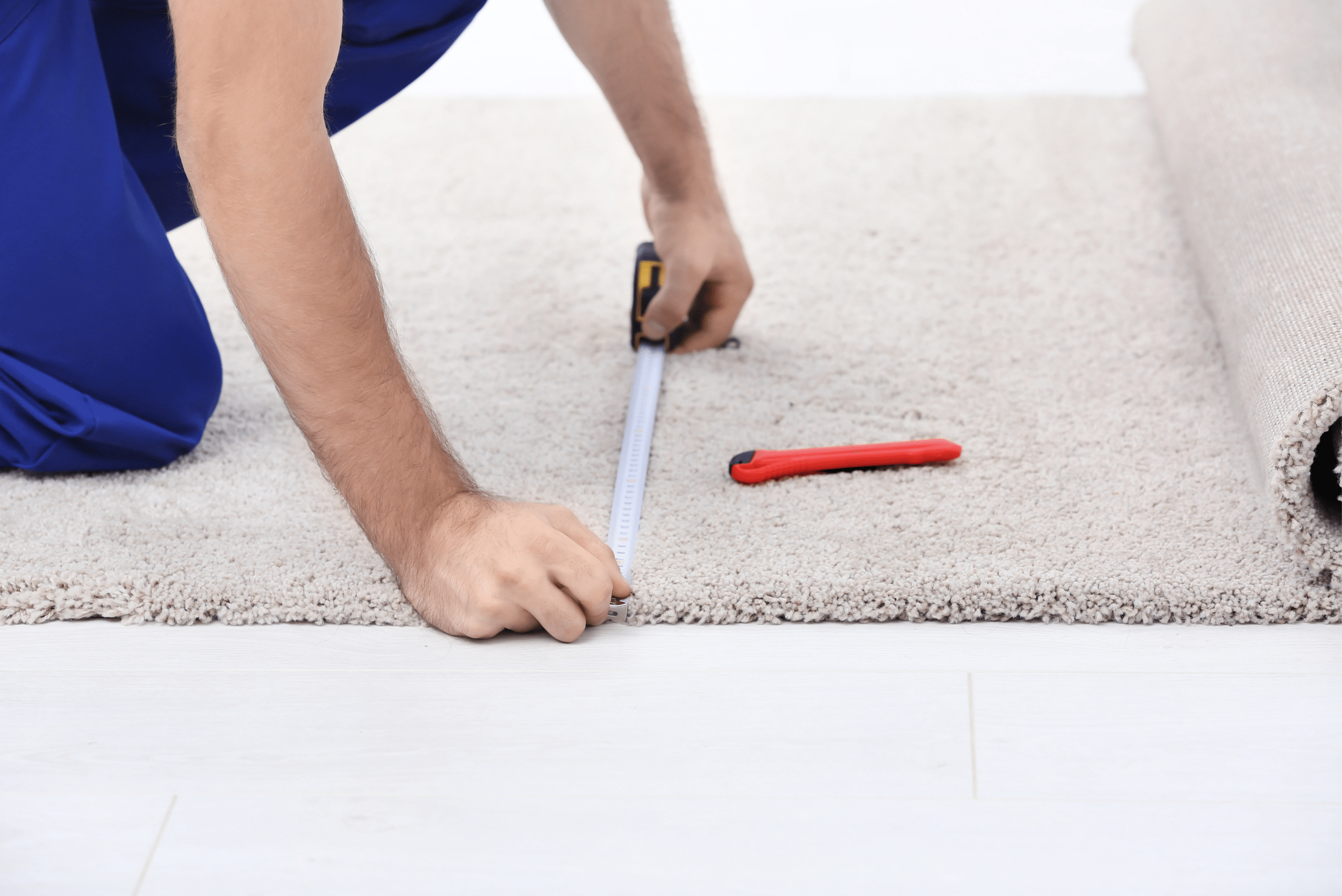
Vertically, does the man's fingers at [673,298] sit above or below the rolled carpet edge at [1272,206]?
below

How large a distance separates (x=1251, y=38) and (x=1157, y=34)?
28 cm

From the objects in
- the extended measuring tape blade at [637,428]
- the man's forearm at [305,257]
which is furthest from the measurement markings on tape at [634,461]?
the man's forearm at [305,257]

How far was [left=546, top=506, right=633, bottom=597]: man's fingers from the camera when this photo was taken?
36.7 inches

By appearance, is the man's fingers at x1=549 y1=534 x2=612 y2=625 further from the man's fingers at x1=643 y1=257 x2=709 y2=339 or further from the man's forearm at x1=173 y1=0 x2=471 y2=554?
the man's fingers at x1=643 y1=257 x2=709 y2=339

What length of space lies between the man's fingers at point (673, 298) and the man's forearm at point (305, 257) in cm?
43

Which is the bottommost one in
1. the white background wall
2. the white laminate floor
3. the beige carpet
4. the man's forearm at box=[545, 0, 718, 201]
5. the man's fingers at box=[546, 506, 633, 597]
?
the white background wall

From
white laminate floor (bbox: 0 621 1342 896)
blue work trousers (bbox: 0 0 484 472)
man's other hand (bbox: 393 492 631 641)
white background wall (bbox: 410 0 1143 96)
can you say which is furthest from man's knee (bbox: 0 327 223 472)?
white background wall (bbox: 410 0 1143 96)

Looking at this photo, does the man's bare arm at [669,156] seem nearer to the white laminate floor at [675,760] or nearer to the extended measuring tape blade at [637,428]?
the extended measuring tape blade at [637,428]

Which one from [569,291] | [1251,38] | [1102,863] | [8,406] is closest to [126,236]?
[8,406]

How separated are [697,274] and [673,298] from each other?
38mm

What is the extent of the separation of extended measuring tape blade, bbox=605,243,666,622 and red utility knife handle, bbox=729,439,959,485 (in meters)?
0.10

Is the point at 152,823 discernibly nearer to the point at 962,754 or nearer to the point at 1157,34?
the point at 962,754

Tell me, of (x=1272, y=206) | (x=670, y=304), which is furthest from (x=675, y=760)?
(x=1272, y=206)

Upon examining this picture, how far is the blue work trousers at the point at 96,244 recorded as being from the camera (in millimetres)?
1089
